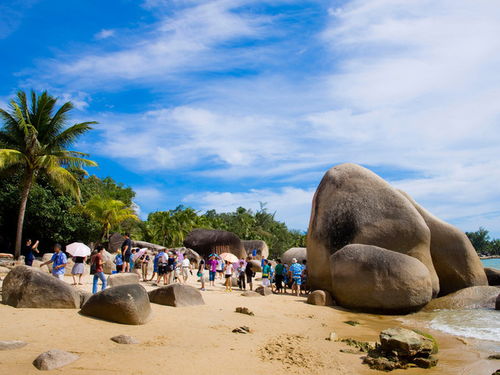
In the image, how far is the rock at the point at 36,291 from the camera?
8.22 meters

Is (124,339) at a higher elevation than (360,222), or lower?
lower

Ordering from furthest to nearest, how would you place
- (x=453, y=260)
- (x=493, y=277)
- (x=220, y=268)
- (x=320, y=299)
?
(x=220, y=268) → (x=493, y=277) → (x=453, y=260) → (x=320, y=299)

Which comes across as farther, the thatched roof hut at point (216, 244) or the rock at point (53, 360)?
the thatched roof hut at point (216, 244)

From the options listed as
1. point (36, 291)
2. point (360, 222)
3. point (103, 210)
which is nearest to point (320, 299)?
point (360, 222)

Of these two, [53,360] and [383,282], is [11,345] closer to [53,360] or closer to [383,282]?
[53,360]

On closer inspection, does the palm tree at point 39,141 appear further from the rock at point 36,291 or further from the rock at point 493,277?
the rock at point 493,277

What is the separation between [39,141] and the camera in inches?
857

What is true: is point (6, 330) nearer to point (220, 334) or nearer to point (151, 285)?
point (220, 334)

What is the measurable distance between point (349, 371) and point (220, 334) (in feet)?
8.00

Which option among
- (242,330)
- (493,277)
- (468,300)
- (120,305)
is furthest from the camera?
(493,277)

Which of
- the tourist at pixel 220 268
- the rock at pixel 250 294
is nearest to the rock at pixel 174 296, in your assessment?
the rock at pixel 250 294

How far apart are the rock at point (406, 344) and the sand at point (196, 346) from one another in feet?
1.04

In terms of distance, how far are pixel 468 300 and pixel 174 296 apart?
32.3ft

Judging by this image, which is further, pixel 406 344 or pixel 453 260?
pixel 453 260
